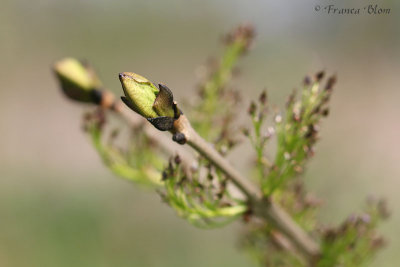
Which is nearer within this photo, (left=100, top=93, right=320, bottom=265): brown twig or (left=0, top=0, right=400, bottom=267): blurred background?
(left=100, top=93, right=320, bottom=265): brown twig

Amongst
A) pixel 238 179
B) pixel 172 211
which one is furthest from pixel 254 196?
pixel 172 211

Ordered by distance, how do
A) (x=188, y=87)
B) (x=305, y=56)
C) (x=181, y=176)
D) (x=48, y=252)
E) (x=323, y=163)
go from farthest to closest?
(x=188, y=87) → (x=48, y=252) → (x=305, y=56) → (x=323, y=163) → (x=181, y=176)

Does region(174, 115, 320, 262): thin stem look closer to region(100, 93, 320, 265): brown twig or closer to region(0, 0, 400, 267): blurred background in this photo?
region(100, 93, 320, 265): brown twig

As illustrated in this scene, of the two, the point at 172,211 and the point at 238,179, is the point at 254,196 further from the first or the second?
the point at 172,211

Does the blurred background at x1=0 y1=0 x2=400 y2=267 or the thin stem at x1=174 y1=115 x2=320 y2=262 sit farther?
the blurred background at x1=0 y1=0 x2=400 y2=267

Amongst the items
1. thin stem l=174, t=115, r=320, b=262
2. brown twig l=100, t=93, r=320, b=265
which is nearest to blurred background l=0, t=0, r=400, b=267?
brown twig l=100, t=93, r=320, b=265

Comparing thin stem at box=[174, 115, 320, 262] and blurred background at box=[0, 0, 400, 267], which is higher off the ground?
blurred background at box=[0, 0, 400, 267]

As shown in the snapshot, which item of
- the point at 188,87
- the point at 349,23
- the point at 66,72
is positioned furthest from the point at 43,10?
the point at 188,87

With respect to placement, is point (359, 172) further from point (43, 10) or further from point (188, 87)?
point (188, 87)
